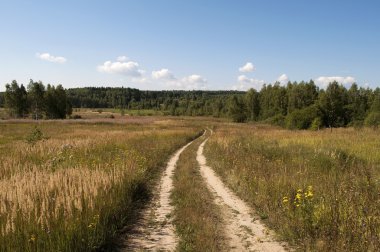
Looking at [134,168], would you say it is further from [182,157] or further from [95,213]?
[182,157]

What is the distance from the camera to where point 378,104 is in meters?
57.4

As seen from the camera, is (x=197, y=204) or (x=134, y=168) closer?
(x=197, y=204)

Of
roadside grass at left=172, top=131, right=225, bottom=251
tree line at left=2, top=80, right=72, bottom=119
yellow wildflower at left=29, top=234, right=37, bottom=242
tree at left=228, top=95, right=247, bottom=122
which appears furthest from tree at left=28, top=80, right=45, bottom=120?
yellow wildflower at left=29, top=234, right=37, bottom=242

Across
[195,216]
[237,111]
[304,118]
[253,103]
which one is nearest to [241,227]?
[195,216]

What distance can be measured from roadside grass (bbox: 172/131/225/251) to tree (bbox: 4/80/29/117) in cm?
7808

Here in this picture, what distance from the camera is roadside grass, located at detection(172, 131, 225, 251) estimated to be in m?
6.26

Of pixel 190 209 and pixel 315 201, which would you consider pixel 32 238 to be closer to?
pixel 190 209

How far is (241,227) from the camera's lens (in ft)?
24.0

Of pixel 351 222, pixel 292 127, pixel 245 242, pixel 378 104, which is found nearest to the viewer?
pixel 351 222

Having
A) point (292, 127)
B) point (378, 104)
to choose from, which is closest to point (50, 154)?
point (292, 127)

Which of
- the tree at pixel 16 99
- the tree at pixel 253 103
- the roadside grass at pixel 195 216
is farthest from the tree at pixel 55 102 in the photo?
the roadside grass at pixel 195 216

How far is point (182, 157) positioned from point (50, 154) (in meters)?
7.14

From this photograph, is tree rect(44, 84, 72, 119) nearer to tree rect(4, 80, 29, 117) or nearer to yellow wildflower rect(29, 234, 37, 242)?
tree rect(4, 80, 29, 117)

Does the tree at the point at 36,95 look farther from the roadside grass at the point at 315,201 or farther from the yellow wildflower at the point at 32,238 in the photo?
the yellow wildflower at the point at 32,238
